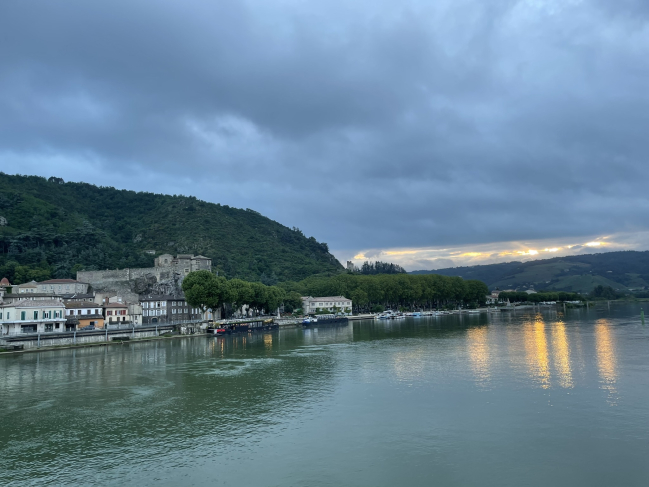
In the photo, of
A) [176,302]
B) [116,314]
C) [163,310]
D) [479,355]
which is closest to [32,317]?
[116,314]

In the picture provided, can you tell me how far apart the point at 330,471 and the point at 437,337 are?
A: 164 feet

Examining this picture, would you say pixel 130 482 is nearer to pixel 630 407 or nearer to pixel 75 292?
pixel 630 407

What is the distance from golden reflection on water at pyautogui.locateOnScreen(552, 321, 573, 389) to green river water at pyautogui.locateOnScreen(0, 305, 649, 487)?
0.16 meters

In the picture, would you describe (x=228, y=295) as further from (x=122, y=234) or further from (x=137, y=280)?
(x=122, y=234)

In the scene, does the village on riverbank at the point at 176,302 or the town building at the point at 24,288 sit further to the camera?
the town building at the point at 24,288

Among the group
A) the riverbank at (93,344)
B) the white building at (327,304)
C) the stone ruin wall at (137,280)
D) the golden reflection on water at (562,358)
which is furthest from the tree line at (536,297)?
the riverbank at (93,344)

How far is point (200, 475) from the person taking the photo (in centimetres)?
1811

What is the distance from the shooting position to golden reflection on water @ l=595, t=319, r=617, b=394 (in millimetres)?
32000

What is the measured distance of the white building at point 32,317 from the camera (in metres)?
56.1

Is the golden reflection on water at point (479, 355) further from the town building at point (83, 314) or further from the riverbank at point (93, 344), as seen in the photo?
the town building at point (83, 314)

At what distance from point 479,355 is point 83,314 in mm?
55750

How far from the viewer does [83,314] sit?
219 feet

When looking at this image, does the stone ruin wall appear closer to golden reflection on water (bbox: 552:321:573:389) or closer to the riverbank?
the riverbank

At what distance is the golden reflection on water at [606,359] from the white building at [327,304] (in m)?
67.7
